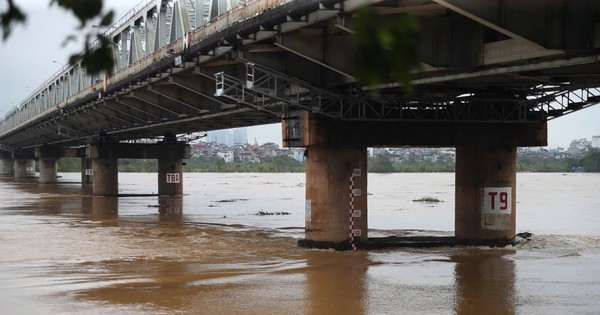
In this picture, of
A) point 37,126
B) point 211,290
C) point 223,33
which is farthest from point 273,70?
point 37,126

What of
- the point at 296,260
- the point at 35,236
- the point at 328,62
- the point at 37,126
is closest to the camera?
the point at 328,62

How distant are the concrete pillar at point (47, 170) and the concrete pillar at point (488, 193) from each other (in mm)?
78445

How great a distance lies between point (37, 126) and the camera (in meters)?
80.0

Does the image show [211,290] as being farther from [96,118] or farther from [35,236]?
[96,118]

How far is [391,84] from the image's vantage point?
61.1ft

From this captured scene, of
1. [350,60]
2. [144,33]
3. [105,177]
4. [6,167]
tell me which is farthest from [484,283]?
[6,167]

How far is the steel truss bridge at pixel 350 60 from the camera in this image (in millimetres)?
15188

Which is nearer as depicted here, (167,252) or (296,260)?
(296,260)

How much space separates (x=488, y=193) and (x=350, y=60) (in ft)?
31.0

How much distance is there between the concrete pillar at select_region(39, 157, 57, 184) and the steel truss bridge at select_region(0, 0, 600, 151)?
190 ft

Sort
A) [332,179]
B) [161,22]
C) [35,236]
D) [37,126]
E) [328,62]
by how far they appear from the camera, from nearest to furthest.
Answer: [328,62], [332,179], [35,236], [161,22], [37,126]

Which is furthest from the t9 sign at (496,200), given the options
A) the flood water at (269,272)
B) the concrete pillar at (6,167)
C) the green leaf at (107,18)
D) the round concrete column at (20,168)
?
the concrete pillar at (6,167)

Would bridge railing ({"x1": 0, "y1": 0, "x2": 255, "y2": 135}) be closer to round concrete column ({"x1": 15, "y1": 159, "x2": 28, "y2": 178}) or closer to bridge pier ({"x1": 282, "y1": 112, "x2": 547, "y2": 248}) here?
bridge pier ({"x1": 282, "y1": 112, "x2": 547, "y2": 248})

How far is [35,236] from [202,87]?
8.85 meters
